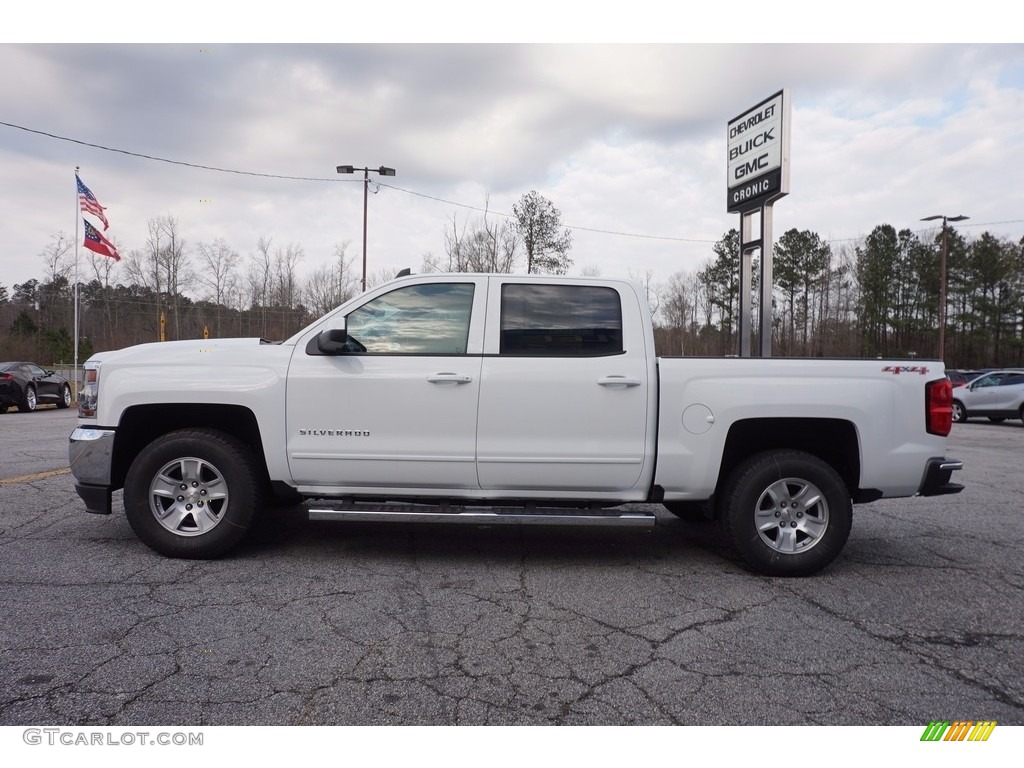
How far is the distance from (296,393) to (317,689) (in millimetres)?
2218

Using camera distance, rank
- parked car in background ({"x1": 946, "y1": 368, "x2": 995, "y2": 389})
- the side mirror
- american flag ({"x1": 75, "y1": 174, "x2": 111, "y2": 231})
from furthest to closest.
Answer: american flag ({"x1": 75, "y1": 174, "x2": 111, "y2": 231}) < parked car in background ({"x1": 946, "y1": 368, "x2": 995, "y2": 389}) < the side mirror

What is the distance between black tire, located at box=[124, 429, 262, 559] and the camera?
4.57m

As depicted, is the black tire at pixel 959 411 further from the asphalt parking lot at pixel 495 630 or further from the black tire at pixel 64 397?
the black tire at pixel 64 397

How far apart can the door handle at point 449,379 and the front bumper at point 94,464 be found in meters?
2.26

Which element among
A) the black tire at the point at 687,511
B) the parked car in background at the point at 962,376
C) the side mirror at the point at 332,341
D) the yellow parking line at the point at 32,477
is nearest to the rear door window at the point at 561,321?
the side mirror at the point at 332,341

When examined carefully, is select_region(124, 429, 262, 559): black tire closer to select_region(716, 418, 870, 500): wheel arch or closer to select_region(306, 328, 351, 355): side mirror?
select_region(306, 328, 351, 355): side mirror

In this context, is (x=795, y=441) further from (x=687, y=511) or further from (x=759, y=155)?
(x=759, y=155)

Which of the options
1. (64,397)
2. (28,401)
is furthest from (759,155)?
(64,397)

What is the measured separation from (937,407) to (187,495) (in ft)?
16.7

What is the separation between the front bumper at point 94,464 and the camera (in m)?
4.63

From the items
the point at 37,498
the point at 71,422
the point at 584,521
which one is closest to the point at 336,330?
the point at 584,521

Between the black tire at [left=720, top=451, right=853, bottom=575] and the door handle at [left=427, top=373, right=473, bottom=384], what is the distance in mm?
1926

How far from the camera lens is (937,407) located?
451 cm

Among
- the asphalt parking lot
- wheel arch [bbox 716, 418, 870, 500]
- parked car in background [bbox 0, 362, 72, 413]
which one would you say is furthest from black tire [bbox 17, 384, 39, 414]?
wheel arch [bbox 716, 418, 870, 500]
